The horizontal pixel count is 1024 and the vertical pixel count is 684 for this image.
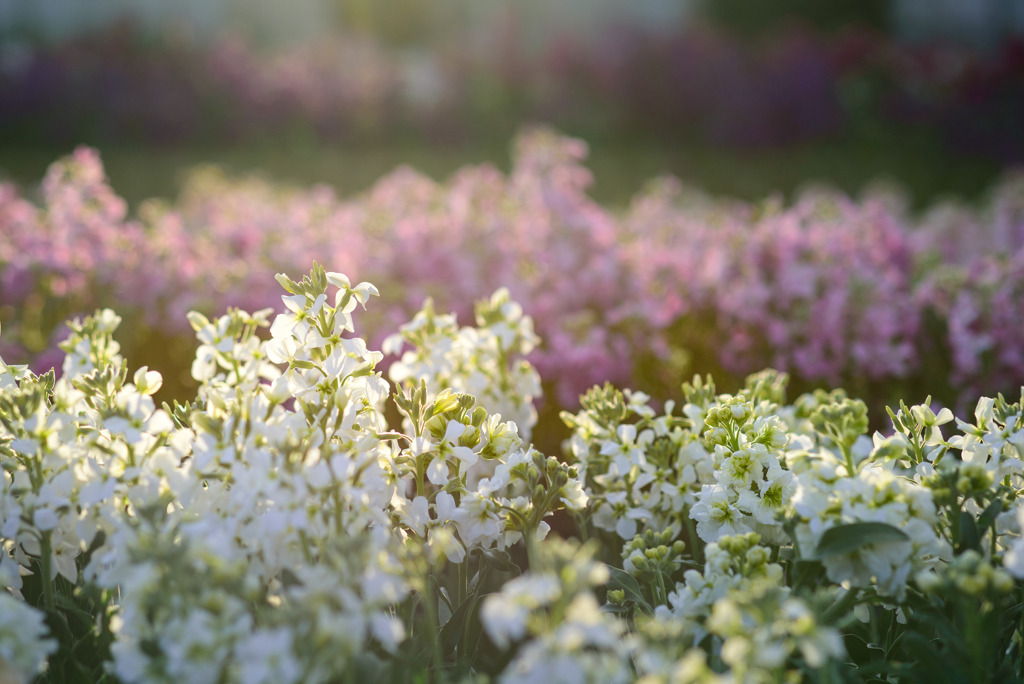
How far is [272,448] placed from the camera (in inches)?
52.9

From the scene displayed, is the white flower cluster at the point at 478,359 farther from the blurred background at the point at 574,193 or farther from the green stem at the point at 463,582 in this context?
the blurred background at the point at 574,193

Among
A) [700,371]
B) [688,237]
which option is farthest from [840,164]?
[700,371]

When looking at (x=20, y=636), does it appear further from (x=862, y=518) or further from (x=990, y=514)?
(x=990, y=514)

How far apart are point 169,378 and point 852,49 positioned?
290 inches

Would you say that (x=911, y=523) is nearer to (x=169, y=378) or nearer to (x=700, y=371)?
(x=700, y=371)

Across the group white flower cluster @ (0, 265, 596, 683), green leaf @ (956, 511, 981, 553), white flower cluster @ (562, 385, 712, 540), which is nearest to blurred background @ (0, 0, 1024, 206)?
white flower cluster @ (562, 385, 712, 540)

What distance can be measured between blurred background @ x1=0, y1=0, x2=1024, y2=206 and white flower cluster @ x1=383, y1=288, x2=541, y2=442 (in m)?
4.92

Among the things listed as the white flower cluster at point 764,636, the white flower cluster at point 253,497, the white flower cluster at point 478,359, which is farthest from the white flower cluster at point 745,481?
the white flower cluster at point 478,359

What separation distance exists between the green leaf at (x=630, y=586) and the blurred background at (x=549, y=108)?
211 inches

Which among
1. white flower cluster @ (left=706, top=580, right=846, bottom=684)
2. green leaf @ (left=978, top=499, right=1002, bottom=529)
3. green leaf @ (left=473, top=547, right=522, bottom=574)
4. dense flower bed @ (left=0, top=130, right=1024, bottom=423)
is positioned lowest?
white flower cluster @ (left=706, top=580, right=846, bottom=684)

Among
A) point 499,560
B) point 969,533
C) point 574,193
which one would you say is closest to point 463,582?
→ point 499,560

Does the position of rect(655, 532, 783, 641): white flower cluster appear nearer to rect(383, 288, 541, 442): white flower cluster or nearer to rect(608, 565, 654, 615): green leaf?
rect(608, 565, 654, 615): green leaf

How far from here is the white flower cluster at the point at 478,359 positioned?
5.92 feet

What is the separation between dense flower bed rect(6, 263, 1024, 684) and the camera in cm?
103
